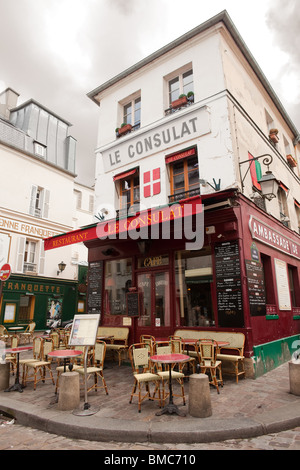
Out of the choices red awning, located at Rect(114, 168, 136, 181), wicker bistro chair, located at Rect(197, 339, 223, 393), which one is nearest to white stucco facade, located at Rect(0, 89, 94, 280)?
red awning, located at Rect(114, 168, 136, 181)

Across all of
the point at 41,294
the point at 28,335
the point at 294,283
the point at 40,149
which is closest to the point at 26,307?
the point at 41,294

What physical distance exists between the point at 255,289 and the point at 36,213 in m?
12.3

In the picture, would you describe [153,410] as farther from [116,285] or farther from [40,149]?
[40,149]

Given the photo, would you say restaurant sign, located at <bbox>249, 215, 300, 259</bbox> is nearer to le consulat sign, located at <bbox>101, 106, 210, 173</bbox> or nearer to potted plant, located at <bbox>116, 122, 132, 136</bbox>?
le consulat sign, located at <bbox>101, 106, 210, 173</bbox>

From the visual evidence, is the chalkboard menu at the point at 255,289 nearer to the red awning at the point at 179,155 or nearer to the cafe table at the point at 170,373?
the cafe table at the point at 170,373

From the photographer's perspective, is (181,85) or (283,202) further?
(283,202)

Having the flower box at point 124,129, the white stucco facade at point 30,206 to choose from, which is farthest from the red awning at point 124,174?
the white stucco facade at point 30,206

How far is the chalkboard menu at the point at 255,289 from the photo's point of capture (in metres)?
6.43

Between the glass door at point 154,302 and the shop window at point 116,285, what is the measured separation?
622 millimetres

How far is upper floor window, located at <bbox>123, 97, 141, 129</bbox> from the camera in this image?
9.62 m

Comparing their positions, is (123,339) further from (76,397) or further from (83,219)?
(83,219)

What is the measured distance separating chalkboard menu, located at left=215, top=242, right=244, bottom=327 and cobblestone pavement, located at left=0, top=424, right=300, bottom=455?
273 cm

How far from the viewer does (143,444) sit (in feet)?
10.9
